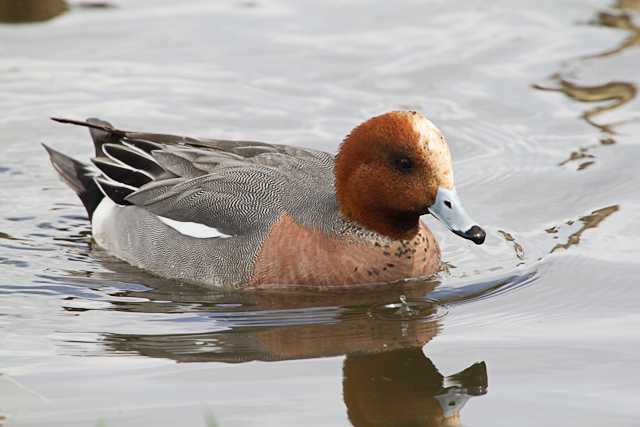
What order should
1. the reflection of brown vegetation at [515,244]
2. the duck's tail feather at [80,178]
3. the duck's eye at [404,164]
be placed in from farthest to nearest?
the duck's tail feather at [80,178], the reflection of brown vegetation at [515,244], the duck's eye at [404,164]

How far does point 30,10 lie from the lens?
1219cm

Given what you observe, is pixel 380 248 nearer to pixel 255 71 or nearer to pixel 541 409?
pixel 541 409

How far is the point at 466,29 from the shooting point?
11.8 m

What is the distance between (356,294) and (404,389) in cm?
157

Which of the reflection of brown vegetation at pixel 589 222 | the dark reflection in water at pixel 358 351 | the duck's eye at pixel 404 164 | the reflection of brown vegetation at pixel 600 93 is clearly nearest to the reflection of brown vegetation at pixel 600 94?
the reflection of brown vegetation at pixel 600 93

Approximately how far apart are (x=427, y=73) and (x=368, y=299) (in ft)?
13.4

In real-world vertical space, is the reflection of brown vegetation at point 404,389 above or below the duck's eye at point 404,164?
below

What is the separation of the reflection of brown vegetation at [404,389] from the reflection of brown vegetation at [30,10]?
6.87 m

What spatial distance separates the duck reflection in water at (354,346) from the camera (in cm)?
570

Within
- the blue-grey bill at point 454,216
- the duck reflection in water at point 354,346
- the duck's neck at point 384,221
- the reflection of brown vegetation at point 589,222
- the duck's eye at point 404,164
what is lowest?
the duck reflection in water at point 354,346

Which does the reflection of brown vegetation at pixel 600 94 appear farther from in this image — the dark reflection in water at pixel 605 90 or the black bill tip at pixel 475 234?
the black bill tip at pixel 475 234

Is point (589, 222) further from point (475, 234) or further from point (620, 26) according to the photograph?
point (620, 26)

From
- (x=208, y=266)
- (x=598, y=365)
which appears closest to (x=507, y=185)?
(x=208, y=266)

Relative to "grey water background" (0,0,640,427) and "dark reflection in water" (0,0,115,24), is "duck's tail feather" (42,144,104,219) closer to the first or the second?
"grey water background" (0,0,640,427)
